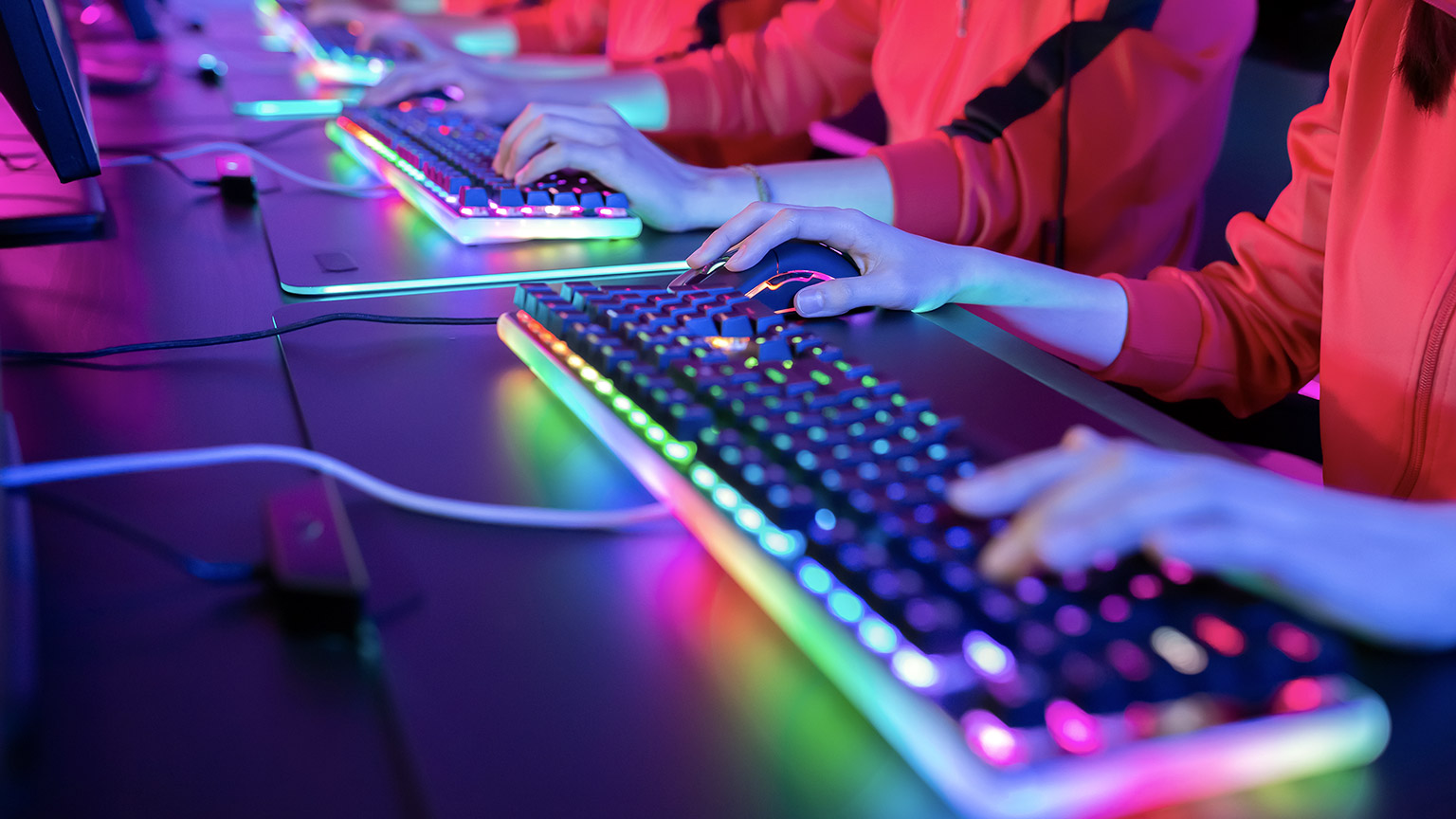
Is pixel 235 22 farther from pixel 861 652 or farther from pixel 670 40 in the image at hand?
pixel 861 652

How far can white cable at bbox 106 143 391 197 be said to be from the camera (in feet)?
3.23

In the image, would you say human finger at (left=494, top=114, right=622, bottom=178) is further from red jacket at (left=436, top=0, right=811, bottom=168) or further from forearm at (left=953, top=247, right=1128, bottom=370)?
red jacket at (left=436, top=0, right=811, bottom=168)

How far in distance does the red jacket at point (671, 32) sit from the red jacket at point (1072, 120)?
39 centimetres

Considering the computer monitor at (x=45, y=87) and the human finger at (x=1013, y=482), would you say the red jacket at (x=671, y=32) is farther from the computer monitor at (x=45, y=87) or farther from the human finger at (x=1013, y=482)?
the human finger at (x=1013, y=482)

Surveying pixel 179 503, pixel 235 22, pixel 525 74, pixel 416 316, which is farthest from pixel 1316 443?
pixel 235 22

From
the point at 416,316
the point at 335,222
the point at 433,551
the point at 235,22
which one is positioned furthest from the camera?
the point at 235,22

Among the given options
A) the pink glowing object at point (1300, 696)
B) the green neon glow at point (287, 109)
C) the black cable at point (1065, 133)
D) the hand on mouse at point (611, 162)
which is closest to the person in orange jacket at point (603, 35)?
the green neon glow at point (287, 109)

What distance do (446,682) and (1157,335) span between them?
66cm

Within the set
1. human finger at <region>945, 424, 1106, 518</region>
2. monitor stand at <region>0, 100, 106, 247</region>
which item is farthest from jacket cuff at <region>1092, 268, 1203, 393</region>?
monitor stand at <region>0, 100, 106, 247</region>

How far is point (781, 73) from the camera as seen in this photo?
1533mm

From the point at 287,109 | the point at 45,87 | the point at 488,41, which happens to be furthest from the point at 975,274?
the point at 488,41

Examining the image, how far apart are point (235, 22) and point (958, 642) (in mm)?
2329

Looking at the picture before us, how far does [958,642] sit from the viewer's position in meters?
0.32

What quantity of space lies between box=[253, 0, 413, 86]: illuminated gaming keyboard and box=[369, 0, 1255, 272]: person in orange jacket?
0.40 meters
